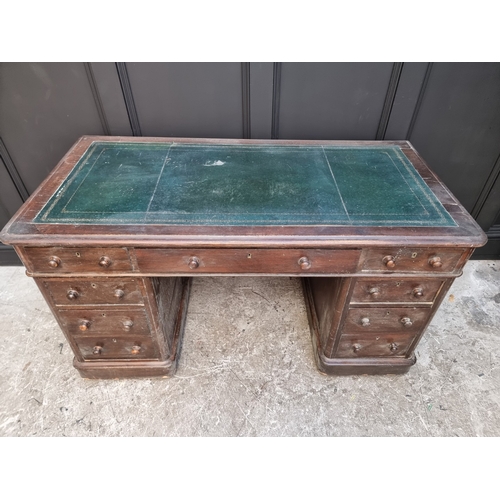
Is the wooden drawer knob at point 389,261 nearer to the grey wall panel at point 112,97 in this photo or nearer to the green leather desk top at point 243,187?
the green leather desk top at point 243,187

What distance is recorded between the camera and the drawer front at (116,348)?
6.11 feet

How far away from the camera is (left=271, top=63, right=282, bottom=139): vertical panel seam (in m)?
1.98

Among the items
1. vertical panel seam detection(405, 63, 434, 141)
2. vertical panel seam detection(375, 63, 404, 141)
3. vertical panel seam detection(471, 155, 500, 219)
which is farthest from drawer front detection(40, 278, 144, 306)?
vertical panel seam detection(471, 155, 500, 219)

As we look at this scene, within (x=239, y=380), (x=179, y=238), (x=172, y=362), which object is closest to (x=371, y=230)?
(x=179, y=238)

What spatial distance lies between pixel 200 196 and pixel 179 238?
11.9 inches

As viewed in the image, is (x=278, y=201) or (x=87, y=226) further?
(x=278, y=201)

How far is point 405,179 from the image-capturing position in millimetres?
1779

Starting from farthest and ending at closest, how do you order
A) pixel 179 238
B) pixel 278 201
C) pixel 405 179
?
pixel 405 179 → pixel 278 201 → pixel 179 238

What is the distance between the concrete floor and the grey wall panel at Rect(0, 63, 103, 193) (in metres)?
1.08

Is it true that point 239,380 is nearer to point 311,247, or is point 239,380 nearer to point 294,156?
point 311,247

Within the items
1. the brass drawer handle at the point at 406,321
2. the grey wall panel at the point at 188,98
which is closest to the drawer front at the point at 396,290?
the brass drawer handle at the point at 406,321

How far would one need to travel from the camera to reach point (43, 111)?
211 cm

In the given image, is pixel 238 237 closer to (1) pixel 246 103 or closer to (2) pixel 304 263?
(2) pixel 304 263

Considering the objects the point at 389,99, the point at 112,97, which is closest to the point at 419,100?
the point at 389,99
